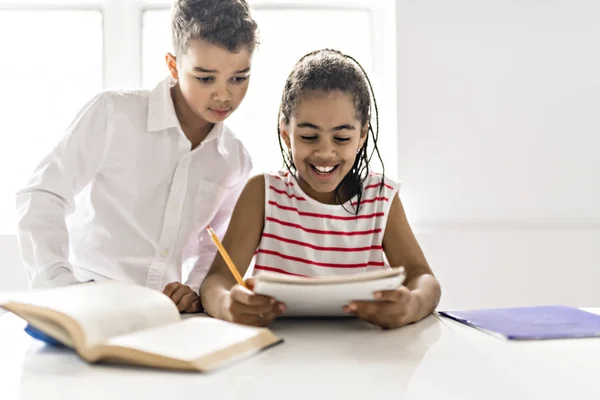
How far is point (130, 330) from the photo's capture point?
85 cm

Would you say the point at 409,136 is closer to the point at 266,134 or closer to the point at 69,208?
the point at 266,134

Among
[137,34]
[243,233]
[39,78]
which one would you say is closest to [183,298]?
[243,233]

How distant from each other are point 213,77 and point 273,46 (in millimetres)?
1373

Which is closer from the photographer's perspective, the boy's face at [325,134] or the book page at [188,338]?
the book page at [188,338]

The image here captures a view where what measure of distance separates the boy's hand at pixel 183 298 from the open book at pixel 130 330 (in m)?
0.24

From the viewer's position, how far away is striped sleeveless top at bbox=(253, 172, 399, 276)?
1429mm

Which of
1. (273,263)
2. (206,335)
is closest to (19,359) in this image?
(206,335)

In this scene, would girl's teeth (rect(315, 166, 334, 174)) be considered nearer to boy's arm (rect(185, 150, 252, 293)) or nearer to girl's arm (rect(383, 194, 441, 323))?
girl's arm (rect(383, 194, 441, 323))

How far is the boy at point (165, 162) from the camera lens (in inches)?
57.7

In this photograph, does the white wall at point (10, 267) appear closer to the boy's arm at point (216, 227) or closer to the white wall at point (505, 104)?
the boy's arm at point (216, 227)

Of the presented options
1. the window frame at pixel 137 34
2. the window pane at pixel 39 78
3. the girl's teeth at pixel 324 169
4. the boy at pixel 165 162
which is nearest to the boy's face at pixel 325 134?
the girl's teeth at pixel 324 169

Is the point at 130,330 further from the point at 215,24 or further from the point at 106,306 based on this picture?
the point at 215,24

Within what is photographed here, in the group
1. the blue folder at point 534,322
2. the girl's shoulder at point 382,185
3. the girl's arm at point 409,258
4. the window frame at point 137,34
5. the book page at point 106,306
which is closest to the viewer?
the book page at point 106,306

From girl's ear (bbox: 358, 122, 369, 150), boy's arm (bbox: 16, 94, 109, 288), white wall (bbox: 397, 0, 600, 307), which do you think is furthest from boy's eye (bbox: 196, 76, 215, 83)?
white wall (bbox: 397, 0, 600, 307)
